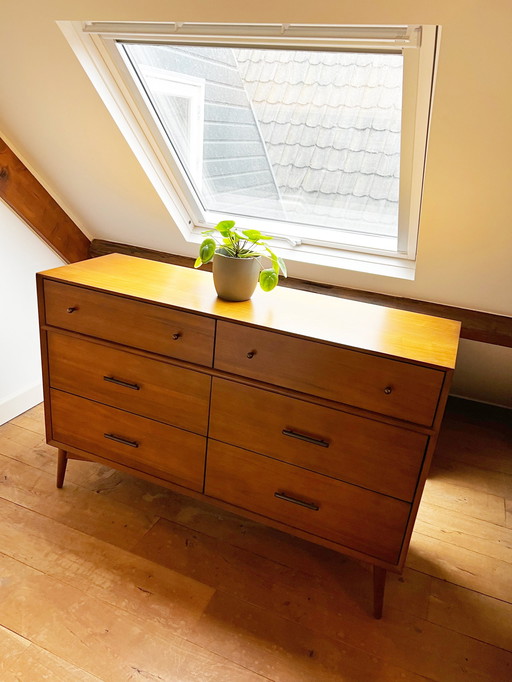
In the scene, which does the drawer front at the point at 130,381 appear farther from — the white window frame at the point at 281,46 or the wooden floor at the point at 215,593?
the white window frame at the point at 281,46

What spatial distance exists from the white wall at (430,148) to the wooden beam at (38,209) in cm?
5

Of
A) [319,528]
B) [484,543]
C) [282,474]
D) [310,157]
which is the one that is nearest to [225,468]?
[282,474]

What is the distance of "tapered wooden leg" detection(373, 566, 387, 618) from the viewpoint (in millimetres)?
1462

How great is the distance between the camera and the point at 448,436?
241 cm

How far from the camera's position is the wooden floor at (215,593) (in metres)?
1.33

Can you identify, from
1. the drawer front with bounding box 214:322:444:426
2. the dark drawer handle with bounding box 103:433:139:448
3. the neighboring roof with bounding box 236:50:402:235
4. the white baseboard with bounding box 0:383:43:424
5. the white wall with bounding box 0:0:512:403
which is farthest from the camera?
the white baseboard with bounding box 0:383:43:424

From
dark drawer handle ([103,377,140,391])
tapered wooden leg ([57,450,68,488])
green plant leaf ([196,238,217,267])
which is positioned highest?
green plant leaf ([196,238,217,267])

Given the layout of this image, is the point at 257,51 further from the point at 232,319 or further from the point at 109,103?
the point at 232,319

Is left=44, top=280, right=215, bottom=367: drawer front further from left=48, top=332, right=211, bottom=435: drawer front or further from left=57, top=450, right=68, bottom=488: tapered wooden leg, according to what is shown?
left=57, top=450, right=68, bottom=488: tapered wooden leg

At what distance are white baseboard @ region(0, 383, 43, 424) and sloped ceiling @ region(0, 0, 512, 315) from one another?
800 mm

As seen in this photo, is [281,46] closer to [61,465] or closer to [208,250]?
[208,250]

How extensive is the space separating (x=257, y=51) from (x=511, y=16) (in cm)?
79

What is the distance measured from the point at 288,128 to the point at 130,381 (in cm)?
102

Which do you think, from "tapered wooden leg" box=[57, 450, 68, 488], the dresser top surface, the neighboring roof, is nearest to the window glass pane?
the neighboring roof
